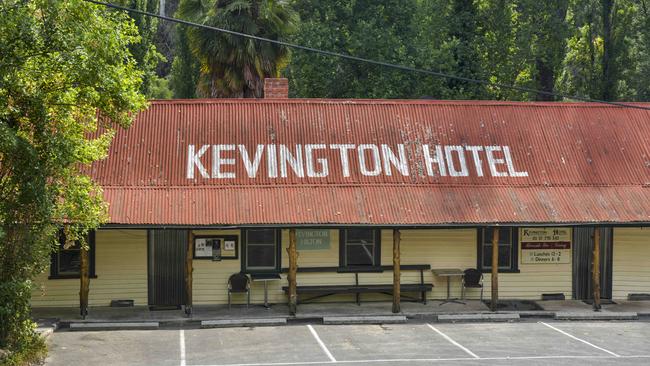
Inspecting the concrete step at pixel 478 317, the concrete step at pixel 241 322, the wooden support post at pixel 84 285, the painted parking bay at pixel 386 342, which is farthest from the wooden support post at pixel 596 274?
the wooden support post at pixel 84 285

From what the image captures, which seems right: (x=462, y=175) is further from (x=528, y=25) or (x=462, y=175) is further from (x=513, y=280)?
(x=528, y=25)

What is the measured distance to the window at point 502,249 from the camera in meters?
24.1

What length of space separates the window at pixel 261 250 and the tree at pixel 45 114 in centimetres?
627

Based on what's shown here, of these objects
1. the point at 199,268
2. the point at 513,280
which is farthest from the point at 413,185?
the point at 199,268

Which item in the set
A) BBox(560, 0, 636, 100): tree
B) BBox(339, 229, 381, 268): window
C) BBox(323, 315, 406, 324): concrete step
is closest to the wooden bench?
BBox(339, 229, 381, 268): window

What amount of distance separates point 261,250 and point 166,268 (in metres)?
2.42

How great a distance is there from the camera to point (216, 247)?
23109mm

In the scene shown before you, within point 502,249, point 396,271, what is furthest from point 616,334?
point 396,271

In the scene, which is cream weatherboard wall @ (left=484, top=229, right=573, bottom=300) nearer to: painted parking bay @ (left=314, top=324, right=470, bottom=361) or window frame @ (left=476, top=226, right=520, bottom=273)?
window frame @ (left=476, top=226, right=520, bottom=273)

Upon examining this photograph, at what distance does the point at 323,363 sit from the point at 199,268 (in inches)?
264

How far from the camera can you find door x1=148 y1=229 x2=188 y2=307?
22.8 metres

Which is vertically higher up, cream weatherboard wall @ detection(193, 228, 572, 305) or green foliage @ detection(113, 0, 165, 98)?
green foliage @ detection(113, 0, 165, 98)

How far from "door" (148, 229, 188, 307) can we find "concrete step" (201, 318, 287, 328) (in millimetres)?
1920

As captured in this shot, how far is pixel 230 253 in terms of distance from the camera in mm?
23156
